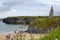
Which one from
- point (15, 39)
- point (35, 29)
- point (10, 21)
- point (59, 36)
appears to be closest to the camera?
point (59, 36)

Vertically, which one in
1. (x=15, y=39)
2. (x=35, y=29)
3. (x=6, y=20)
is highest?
(x=15, y=39)

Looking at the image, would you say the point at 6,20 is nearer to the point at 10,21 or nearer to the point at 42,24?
the point at 10,21

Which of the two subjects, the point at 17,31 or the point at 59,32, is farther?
the point at 17,31

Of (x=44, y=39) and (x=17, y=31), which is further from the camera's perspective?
(x=17, y=31)

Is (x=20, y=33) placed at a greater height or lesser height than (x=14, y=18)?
greater

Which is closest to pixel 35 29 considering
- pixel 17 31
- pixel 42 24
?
pixel 42 24

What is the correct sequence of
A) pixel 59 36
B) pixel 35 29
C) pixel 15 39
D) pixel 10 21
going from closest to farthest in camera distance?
pixel 59 36, pixel 15 39, pixel 35 29, pixel 10 21

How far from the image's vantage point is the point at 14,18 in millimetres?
170000

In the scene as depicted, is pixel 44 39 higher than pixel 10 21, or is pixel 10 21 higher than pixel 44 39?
pixel 44 39

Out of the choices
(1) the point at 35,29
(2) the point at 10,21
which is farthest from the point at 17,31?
(2) the point at 10,21

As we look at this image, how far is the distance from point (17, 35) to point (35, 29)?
36812mm

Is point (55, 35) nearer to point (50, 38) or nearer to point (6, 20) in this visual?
point (50, 38)

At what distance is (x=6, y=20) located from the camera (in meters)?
172

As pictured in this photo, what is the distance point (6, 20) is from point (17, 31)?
544ft
